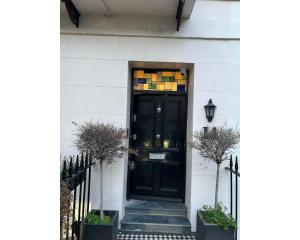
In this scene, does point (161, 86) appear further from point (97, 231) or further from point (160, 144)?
point (97, 231)

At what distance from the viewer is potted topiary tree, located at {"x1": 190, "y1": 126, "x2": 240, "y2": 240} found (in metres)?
3.20

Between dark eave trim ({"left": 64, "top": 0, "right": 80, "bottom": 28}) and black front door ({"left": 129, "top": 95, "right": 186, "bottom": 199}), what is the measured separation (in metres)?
1.49

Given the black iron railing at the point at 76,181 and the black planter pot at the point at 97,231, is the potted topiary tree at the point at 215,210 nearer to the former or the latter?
the black planter pot at the point at 97,231

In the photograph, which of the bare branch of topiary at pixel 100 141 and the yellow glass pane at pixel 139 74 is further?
the yellow glass pane at pixel 139 74

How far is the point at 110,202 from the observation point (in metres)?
3.88

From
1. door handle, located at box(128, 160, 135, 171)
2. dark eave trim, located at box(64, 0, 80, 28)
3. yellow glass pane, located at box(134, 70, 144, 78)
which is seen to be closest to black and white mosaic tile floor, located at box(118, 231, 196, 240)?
door handle, located at box(128, 160, 135, 171)

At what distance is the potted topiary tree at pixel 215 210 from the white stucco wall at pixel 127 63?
1.51ft

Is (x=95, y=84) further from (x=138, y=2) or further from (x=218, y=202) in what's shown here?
(x=218, y=202)

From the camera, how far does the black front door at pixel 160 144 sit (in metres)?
4.37

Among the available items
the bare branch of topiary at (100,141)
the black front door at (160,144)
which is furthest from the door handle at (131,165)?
the bare branch of topiary at (100,141)

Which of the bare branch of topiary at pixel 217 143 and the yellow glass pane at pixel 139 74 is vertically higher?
the yellow glass pane at pixel 139 74
